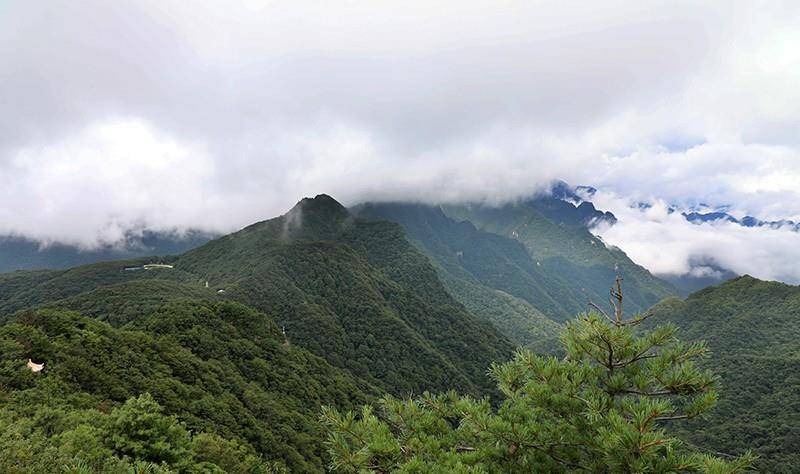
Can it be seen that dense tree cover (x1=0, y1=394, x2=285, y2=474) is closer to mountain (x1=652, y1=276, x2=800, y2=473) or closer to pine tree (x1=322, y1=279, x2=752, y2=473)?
pine tree (x1=322, y1=279, x2=752, y2=473)

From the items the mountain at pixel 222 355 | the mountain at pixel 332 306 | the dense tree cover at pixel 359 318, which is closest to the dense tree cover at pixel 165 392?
the mountain at pixel 222 355

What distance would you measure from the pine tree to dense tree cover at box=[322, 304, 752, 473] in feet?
0.06

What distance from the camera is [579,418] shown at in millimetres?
6809

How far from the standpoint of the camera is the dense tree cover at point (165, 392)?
57.5ft

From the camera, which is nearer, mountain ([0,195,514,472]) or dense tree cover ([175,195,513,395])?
mountain ([0,195,514,472])

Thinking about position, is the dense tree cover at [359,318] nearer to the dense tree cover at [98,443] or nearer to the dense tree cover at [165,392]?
the dense tree cover at [165,392]

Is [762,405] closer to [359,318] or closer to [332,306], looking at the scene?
[359,318]

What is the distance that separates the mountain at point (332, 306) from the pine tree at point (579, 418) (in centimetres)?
10078

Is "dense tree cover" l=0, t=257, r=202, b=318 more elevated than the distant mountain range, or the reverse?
"dense tree cover" l=0, t=257, r=202, b=318

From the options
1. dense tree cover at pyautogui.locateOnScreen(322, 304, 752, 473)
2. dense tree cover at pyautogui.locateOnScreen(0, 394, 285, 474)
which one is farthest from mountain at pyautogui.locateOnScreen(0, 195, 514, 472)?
dense tree cover at pyautogui.locateOnScreen(322, 304, 752, 473)

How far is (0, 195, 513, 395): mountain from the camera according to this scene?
119125 mm

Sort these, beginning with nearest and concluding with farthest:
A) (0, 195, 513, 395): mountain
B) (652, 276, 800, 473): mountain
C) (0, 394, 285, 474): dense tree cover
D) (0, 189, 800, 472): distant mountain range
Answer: (0, 394, 285, 474): dense tree cover → (0, 189, 800, 472): distant mountain range → (652, 276, 800, 473): mountain → (0, 195, 513, 395): mountain

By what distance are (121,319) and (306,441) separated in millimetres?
58174

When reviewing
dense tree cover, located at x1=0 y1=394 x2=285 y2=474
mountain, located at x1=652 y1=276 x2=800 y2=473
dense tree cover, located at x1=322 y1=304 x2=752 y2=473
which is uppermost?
dense tree cover, located at x1=322 y1=304 x2=752 y2=473
